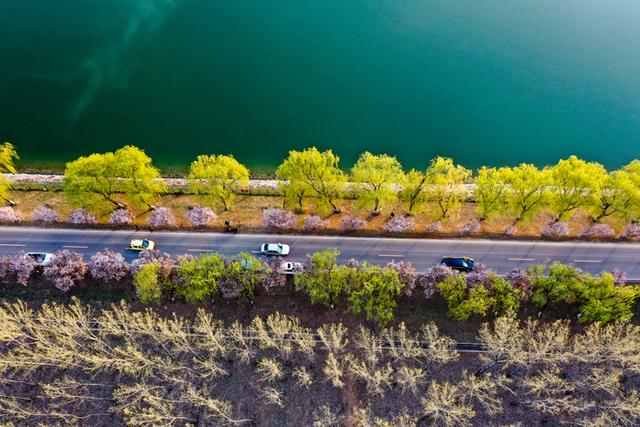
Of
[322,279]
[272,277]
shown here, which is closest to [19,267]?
[272,277]

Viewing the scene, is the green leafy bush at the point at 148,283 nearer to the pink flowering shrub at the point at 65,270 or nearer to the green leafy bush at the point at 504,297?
the pink flowering shrub at the point at 65,270

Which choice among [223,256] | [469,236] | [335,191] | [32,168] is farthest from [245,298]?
[32,168]

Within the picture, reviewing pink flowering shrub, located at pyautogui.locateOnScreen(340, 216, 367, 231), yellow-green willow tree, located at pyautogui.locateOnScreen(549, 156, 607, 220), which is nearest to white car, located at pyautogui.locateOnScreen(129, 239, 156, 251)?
pink flowering shrub, located at pyautogui.locateOnScreen(340, 216, 367, 231)

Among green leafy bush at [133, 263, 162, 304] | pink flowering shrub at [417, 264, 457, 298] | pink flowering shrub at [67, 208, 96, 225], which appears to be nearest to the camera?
green leafy bush at [133, 263, 162, 304]

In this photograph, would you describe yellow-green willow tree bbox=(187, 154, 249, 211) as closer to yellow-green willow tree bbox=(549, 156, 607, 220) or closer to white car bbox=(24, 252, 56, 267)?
white car bbox=(24, 252, 56, 267)

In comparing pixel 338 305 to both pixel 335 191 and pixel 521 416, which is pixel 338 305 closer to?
pixel 335 191

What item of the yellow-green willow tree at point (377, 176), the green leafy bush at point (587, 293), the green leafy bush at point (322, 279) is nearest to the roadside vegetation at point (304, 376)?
the green leafy bush at point (587, 293)

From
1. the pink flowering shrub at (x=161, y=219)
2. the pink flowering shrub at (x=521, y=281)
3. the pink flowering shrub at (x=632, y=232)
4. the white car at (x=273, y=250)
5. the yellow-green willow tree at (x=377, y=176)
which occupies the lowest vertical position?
the pink flowering shrub at (x=521, y=281)
